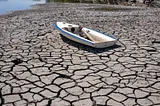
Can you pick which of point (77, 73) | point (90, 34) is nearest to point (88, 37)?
point (90, 34)

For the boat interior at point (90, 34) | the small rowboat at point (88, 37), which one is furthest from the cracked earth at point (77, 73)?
the boat interior at point (90, 34)

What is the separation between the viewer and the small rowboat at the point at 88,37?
6.75 m

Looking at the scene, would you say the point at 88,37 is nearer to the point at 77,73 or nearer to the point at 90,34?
the point at 90,34

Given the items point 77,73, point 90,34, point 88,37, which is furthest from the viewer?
point 90,34

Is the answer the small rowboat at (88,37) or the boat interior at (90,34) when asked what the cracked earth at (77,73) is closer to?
the small rowboat at (88,37)

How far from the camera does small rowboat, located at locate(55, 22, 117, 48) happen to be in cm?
675

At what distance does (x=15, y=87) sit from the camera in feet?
14.5

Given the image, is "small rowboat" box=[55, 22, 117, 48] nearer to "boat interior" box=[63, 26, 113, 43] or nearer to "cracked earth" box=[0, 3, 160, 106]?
"boat interior" box=[63, 26, 113, 43]

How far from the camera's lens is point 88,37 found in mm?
7539

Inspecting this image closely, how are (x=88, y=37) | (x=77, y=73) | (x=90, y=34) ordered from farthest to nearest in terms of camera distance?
(x=90, y=34) → (x=88, y=37) → (x=77, y=73)

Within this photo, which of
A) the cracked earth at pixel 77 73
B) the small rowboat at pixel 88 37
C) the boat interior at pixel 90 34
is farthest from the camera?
the boat interior at pixel 90 34

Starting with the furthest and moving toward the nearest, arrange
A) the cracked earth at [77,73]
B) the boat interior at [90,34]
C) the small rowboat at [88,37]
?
the boat interior at [90,34] < the small rowboat at [88,37] < the cracked earth at [77,73]

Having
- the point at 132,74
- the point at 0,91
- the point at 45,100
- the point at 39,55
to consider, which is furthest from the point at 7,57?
the point at 132,74

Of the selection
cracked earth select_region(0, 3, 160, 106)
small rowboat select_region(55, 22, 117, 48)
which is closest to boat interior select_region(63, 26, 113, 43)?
small rowboat select_region(55, 22, 117, 48)
